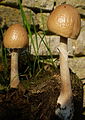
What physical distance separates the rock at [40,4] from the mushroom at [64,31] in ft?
2.18

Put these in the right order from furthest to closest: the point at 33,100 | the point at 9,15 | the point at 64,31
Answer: the point at 9,15, the point at 33,100, the point at 64,31

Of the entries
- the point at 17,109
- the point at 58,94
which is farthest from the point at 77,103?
the point at 17,109

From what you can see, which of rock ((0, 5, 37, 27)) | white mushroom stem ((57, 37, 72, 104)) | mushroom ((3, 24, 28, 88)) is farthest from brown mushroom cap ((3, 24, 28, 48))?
white mushroom stem ((57, 37, 72, 104))

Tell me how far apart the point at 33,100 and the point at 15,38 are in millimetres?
642

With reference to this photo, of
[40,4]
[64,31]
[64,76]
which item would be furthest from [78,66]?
[64,31]

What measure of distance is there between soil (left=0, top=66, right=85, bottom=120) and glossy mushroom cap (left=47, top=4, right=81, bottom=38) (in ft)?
2.00

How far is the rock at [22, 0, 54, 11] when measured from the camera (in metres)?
2.29

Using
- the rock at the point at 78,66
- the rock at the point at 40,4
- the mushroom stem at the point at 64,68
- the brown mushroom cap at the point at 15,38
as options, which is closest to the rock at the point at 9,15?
the rock at the point at 40,4

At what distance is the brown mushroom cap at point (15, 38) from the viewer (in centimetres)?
194

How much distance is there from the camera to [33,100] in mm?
1798

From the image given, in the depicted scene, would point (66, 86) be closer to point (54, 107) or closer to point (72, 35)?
point (54, 107)

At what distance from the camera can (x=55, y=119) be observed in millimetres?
1802

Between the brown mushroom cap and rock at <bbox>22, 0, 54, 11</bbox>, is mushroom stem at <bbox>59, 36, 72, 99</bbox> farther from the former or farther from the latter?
rock at <bbox>22, 0, 54, 11</bbox>

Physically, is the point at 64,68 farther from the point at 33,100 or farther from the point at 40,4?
the point at 40,4
